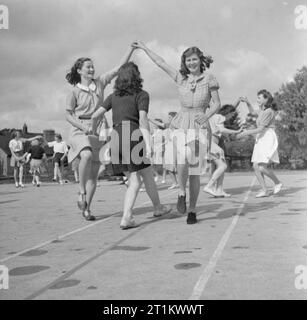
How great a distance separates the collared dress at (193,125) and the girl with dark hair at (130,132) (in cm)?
50

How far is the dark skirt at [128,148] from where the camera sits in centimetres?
555

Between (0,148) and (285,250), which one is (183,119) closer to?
(285,250)

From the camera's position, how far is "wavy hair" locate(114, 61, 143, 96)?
18.5 ft

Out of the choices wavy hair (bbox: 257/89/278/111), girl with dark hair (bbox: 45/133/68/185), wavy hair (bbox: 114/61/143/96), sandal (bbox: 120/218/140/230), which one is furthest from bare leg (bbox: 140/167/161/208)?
girl with dark hair (bbox: 45/133/68/185)

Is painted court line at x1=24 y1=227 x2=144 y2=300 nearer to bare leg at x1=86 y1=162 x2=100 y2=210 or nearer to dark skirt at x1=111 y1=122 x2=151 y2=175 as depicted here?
dark skirt at x1=111 y1=122 x2=151 y2=175

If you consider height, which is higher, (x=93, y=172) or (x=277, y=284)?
(x=93, y=172)

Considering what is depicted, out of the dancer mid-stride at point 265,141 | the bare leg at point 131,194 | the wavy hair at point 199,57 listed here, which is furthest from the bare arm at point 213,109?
the dancer mid-stride at point 265,141

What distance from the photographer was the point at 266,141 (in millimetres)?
9586

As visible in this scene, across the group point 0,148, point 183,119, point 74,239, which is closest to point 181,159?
point 183,119

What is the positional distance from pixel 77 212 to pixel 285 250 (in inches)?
160

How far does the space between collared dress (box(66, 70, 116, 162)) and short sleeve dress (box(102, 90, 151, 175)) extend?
2.87 feet
